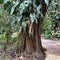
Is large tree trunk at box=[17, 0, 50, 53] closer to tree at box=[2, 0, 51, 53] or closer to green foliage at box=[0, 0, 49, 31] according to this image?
tree at box=[2, 0, 51, 53]

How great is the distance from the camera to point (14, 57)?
302 inches

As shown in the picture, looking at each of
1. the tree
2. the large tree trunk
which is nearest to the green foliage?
the tree

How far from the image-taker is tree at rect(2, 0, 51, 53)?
7.15m

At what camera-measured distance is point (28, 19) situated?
24.0ft

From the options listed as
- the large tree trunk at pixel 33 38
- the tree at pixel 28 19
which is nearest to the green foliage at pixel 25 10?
the tree at pixel 28 19

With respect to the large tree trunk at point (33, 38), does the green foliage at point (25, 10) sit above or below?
above

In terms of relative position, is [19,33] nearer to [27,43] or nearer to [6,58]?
[27,43]

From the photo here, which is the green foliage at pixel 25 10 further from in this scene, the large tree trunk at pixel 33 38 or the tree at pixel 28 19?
the large tree trunk at pixel 33 38

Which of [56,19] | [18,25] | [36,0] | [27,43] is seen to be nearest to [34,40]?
[27,43]

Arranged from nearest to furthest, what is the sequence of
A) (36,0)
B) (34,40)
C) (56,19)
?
1. (36,0)
2. (34,40)
3. (56,19)

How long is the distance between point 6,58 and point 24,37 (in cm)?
99

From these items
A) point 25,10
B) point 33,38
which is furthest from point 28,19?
point 33,38

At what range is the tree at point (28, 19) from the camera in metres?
7.15

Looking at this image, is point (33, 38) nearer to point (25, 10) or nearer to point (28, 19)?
point (28, 19)
